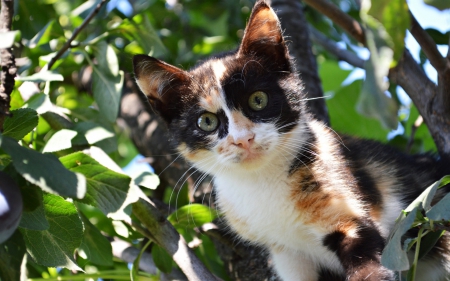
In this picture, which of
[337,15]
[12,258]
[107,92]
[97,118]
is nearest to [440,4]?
[337,15]

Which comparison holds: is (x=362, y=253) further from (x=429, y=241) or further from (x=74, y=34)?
(x=74, y=34)

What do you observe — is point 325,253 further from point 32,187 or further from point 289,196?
point 32,187

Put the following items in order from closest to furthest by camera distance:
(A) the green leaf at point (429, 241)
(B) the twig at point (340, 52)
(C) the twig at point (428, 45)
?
(A) the green leaf at point (429, 241) → (C) the twig at point (428, 45) → (B) the twig at point (340, 52)

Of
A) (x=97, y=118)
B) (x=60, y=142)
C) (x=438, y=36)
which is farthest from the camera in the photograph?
(x=97, y=118)

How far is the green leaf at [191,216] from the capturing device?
7.38 feet

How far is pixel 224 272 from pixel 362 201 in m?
0.83

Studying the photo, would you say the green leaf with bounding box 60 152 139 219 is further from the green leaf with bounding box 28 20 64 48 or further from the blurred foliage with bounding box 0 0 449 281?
the green leaf with bounding box 28 20 64 48

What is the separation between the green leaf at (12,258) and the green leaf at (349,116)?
6.97ft

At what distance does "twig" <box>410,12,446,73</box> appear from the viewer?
5.70 feet

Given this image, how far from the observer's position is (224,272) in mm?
2578

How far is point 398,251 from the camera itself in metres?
1.36

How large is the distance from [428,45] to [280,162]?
2.40 feet

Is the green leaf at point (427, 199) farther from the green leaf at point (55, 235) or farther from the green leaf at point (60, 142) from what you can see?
the green leaf at point (60, 142)

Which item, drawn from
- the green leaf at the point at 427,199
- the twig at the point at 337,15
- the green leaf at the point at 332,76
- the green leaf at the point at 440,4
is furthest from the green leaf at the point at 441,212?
the green leaf at the point at 332,76
